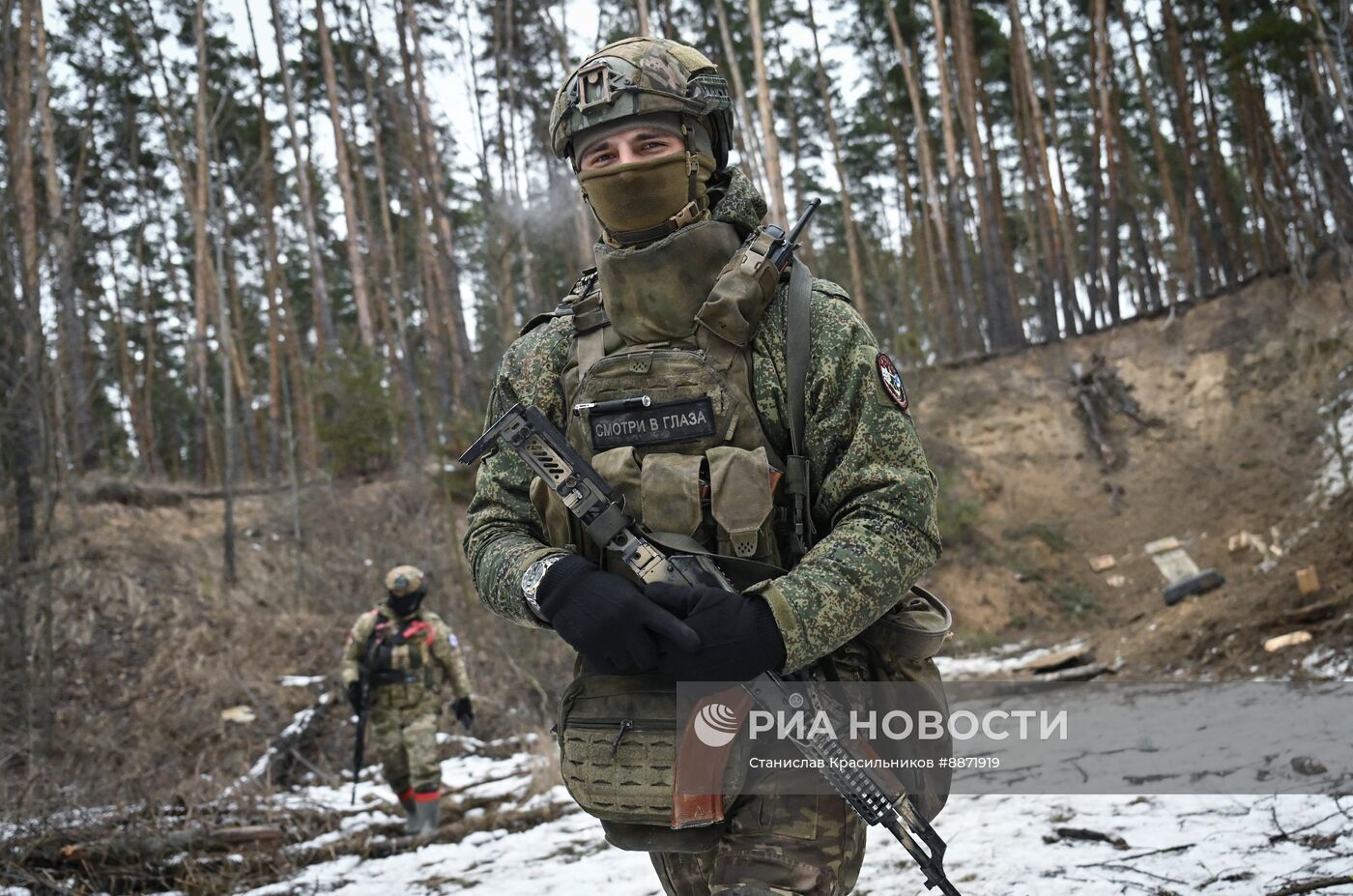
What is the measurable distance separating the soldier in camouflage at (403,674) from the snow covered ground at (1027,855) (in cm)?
86

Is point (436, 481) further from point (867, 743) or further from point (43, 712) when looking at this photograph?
point (867, 743)

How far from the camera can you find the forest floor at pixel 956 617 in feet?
14.9

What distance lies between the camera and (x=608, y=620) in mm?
1725

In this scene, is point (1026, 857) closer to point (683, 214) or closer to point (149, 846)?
point (683, 214)

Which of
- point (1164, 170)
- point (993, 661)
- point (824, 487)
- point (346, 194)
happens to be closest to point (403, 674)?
point (824, 487)

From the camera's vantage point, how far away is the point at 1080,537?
1467 cm

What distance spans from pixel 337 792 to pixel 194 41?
1573 centimetres

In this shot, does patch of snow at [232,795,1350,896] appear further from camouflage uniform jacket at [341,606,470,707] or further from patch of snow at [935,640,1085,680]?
patch of snow at [935,640,1085,680]

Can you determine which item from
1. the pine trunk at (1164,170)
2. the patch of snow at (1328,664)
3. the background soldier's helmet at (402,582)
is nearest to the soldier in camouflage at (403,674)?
the background soldier's helmet at (402,582)

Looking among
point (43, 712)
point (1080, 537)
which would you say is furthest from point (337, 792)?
point (1080, 537)

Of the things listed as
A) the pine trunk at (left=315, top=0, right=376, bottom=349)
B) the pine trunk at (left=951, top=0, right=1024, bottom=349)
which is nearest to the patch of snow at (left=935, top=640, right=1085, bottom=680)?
the pine trunk at (left=951, top=0, right=1024, bottom=349)

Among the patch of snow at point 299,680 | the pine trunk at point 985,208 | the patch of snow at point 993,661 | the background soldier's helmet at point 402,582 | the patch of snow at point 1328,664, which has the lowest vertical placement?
the patch of snow at point 993,661

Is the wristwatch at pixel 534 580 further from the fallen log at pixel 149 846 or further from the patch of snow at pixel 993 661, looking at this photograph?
the patch of snow at pixel 993 661

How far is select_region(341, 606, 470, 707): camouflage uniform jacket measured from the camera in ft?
24.6
